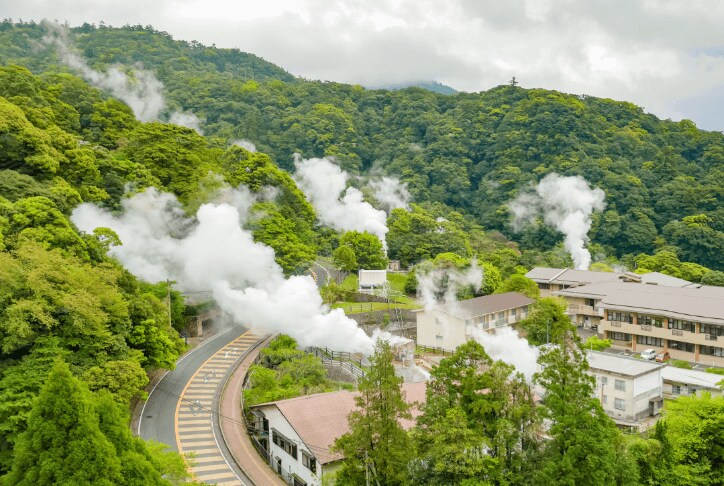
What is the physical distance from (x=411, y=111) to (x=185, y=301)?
50.6m

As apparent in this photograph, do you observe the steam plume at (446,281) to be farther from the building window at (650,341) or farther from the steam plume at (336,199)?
the building window at (650,341)

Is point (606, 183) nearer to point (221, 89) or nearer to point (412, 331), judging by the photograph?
point (412, 331)

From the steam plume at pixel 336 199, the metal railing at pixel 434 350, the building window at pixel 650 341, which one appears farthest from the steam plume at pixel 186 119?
the building window at pixel 650 341

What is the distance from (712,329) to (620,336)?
16.8 feet

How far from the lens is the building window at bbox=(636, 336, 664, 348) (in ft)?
108

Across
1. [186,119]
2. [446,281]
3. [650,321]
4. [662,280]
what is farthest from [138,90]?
[650,321]

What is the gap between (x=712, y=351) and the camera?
102 ft

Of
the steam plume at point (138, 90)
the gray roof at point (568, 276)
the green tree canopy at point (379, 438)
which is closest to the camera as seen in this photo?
the green tree canopy at point (379, 438)

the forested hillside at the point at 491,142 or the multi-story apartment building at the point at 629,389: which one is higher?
the forested hillside at the point at 491,142

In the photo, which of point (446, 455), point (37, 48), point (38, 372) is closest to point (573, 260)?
point (446, 455)

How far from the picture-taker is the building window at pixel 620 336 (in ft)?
113

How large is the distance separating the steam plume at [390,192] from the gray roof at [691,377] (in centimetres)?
3466

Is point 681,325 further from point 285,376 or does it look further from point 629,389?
point 285,376

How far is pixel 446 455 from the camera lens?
1374 cm
